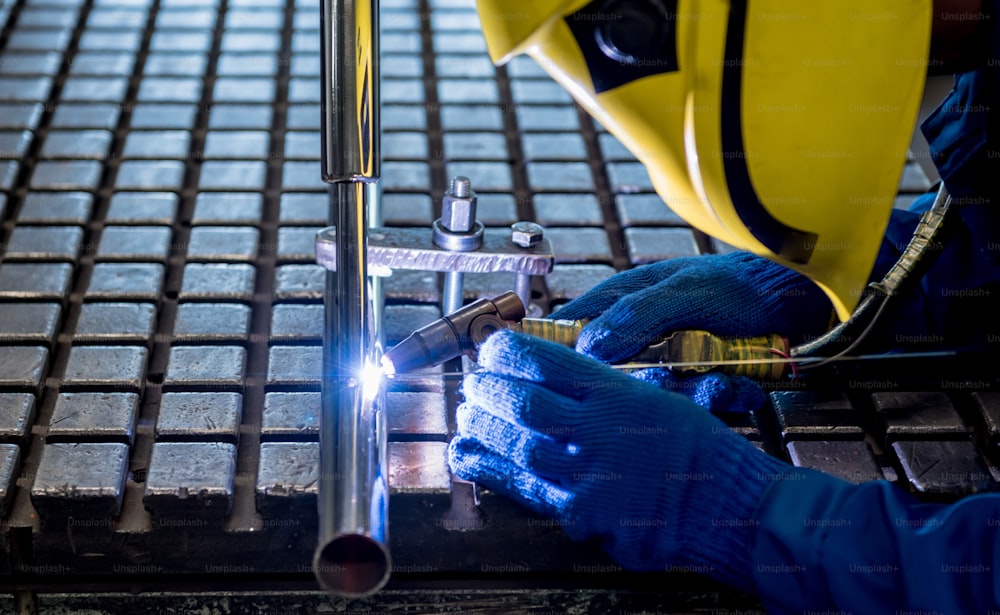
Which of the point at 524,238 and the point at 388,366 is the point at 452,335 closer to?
the point at 388,366

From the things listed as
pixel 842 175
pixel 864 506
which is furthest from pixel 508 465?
pixel 842 175

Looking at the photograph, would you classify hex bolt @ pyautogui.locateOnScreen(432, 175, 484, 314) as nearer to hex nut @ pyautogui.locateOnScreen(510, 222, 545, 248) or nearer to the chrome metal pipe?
hex nut @ pyautogui.locateOnScreen(510, 222, 545, 248)

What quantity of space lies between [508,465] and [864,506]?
1.54ft

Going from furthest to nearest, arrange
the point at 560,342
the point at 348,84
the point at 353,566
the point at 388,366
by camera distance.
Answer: the point at 560,342 → the point at 388,366 → the point at 348,84 → the point at 353,566

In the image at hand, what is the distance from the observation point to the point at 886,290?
1.75 m

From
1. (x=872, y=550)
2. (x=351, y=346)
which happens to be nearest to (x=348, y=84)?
(x=351, y=346)

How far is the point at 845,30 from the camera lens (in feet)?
4.39

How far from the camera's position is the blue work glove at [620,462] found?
4.69 ft

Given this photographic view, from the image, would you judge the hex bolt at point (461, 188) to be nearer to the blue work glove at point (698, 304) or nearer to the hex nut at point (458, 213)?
the hex nut at point (458, 213)

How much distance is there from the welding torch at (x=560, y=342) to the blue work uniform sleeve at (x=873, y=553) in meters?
0.29

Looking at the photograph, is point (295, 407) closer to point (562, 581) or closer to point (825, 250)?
point (562, 581)

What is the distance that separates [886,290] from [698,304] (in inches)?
12.1

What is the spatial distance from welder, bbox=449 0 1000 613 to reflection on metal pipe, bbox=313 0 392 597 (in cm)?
18

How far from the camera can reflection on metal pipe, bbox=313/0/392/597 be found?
1124 millimetres
